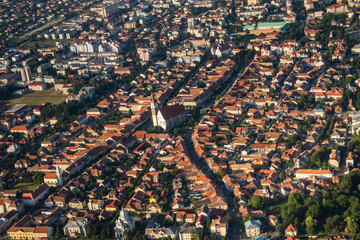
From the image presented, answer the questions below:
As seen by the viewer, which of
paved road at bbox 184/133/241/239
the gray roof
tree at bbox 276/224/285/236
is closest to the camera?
tree at bbox 276/224/285/236

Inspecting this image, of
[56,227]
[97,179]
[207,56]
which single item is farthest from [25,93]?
[56,227]

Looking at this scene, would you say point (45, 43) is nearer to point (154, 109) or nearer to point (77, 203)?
point (154, 109)

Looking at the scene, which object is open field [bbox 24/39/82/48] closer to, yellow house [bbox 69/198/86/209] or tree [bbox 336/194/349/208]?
yellow house [bbox 69/198/86/209]

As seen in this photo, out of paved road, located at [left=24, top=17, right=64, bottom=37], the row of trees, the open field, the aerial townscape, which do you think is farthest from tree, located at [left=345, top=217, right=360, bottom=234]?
paved road, located at [left=24, top=17, right=64, bottom=37]

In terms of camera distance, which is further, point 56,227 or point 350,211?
point 56,227

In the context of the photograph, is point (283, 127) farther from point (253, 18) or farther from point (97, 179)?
point (253, 18)

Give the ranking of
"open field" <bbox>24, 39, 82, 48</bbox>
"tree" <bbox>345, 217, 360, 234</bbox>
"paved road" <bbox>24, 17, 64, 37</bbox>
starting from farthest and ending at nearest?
"paved road" <bbox>24, 17, 64, 37</bbox> < "open field" <bbox>24, 39, 82, 48</bbox> < "tree" <bbox>345, 217, 360, 234</bbox>

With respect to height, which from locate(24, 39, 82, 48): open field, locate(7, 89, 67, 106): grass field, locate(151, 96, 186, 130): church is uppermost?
locate(24, 39, 82, 48): open field
